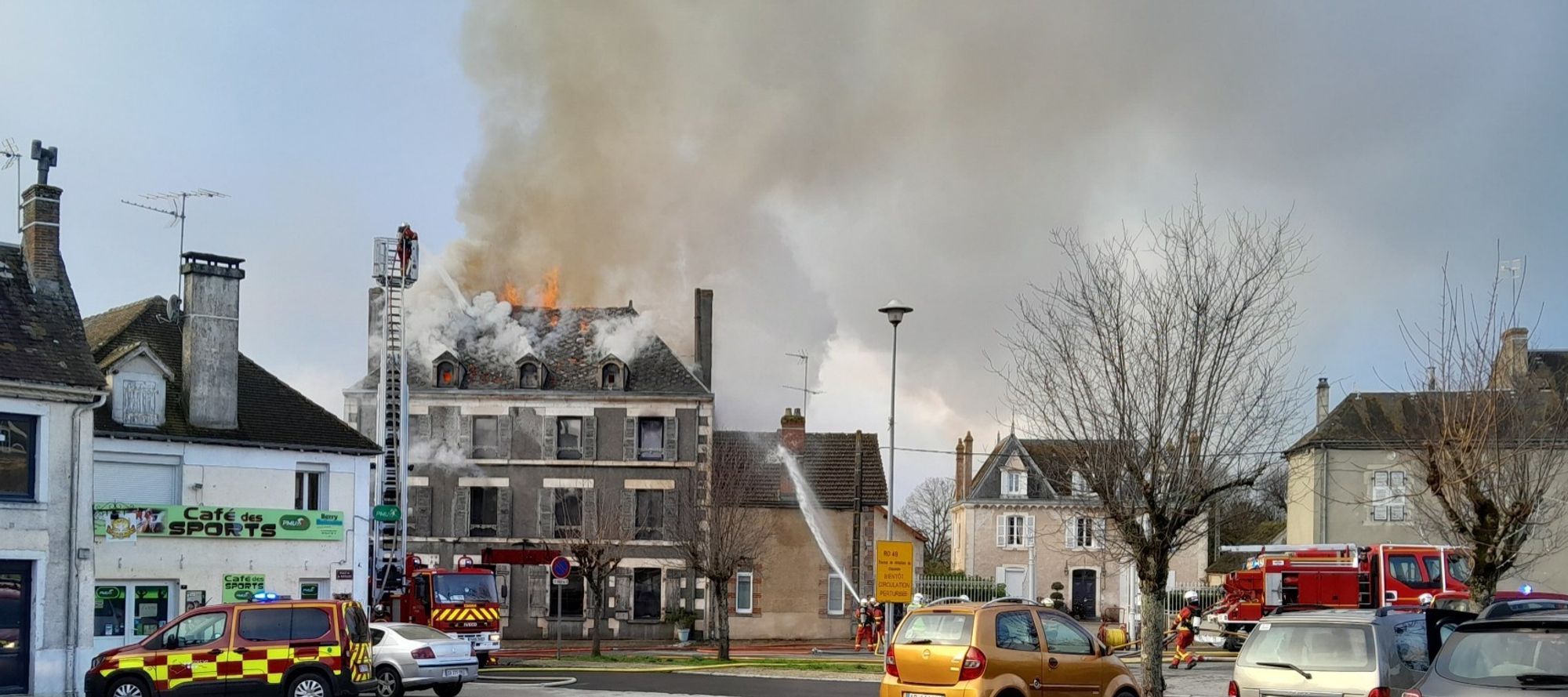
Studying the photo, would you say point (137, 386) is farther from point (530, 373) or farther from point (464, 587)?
point (530, 373)

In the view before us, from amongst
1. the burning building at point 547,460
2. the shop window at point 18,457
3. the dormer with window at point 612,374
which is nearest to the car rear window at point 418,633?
the shop window at point 18,457

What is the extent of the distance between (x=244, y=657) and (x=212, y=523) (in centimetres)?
906

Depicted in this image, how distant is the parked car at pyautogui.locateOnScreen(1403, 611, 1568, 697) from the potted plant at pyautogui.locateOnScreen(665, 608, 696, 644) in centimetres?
3733

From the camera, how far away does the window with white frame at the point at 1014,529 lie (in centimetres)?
5756

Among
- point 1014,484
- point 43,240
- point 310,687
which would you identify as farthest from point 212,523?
point 1014,484

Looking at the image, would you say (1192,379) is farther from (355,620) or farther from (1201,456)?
(355,620)

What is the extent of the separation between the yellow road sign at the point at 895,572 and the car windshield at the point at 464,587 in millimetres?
9997

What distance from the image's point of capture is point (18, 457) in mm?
23531

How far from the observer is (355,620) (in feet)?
68.1

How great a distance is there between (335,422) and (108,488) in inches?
225

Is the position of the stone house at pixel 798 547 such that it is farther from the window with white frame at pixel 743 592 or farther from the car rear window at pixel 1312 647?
the car rear window at pixel 1312 647

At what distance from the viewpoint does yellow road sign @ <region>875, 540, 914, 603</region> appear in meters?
29.0

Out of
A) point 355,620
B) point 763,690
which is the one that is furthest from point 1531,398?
point 355,620

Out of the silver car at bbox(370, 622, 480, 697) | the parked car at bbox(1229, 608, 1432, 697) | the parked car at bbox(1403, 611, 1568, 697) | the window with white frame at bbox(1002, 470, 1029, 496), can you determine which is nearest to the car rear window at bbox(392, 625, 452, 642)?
the silver car at bbox(370, 622, 480, 697)
